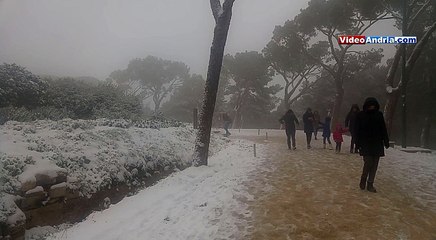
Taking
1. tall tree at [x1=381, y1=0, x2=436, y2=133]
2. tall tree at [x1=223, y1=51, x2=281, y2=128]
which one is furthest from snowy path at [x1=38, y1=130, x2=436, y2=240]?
tall tree at [x1=223, y1=51, x2=281, y2=128]

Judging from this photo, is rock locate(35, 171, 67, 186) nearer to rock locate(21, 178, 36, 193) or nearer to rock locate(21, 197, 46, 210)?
rock locate(21, 178, 36, 193)

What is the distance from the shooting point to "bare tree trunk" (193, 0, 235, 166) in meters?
9.55

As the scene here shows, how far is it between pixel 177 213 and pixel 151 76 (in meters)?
27.1

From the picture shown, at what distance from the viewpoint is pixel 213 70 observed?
9641 millimetres

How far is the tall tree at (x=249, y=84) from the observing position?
3934 centimetres

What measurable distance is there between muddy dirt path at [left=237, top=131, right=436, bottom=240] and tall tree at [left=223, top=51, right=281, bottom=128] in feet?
100

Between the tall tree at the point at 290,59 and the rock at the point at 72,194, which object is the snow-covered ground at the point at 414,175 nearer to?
the rock at the point at 72,194

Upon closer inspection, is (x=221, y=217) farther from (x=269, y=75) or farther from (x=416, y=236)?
(x=269, y=75)

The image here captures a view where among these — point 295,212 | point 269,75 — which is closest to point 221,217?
point 295,212

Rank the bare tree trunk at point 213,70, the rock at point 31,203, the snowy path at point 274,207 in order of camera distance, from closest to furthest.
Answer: the snowy path at point 274,207 < the rock at point 31,203 < the bare tree trunk at point 213,70

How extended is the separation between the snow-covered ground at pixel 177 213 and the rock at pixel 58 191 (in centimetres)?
61

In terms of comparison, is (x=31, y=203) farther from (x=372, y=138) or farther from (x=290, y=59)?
(x=290, y=59)

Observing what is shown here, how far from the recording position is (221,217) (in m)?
5.48

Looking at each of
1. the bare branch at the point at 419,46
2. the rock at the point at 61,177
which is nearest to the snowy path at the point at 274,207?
the rock at the point at 61,177
